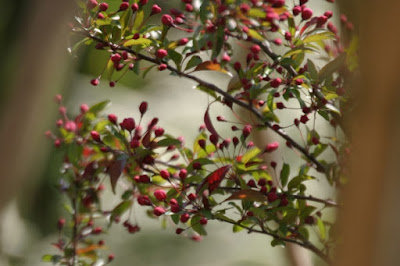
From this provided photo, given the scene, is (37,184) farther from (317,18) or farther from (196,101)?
(317,18)

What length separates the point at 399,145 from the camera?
47cm

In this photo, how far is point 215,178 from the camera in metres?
0.93

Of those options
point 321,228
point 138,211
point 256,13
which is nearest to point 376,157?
point 256,13

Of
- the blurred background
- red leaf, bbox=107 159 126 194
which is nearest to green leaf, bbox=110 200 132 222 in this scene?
red leaf, bbox=107 159 126 194

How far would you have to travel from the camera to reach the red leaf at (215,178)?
3.03ft

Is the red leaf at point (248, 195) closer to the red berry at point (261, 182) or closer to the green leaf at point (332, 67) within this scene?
the red berry at point (261, 182)

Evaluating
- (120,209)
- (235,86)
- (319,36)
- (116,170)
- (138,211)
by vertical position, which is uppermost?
(319,36)

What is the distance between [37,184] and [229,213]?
67 cm

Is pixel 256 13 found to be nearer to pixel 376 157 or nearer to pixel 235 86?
pixel 235 86

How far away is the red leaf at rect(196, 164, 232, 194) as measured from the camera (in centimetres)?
92

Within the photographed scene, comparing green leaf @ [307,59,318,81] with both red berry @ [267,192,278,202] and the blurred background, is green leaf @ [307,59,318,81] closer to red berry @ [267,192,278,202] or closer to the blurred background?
red berry @ [267,192,278,202]

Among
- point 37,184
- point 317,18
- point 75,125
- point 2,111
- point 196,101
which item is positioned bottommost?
point 37,184

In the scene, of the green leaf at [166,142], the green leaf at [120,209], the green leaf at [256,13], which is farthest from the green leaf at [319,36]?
the green leaf at [120,209]

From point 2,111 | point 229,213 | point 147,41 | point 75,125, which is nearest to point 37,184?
point 229,213
